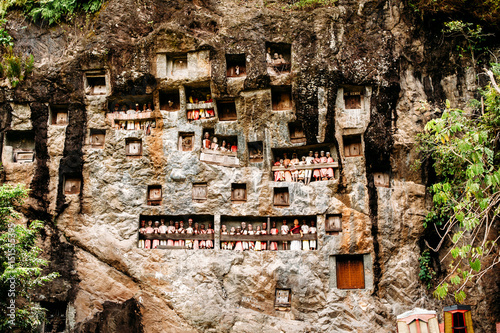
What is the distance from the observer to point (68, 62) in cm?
1741

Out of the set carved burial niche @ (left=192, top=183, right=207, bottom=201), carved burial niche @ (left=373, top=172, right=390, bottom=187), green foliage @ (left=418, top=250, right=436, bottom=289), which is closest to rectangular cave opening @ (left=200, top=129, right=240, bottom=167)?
carved burial niche @ (left=192, top=183, right=207, bottom=201)

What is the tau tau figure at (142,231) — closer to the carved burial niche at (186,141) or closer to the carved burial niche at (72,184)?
the carved burial niche at (72,184)

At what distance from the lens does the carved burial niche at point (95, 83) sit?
692 inches

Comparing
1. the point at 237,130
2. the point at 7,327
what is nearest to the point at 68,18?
the point at 237,130

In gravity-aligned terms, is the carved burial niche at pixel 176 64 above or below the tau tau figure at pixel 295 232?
above

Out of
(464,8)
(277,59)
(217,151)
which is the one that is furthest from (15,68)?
(464,8)

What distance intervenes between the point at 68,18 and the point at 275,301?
1457 centimetres

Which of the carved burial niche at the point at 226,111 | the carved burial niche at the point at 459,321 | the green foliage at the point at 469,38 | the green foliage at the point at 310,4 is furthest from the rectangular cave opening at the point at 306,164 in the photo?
the carved burial niche at the point at 459,321

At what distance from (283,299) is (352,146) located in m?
6.44

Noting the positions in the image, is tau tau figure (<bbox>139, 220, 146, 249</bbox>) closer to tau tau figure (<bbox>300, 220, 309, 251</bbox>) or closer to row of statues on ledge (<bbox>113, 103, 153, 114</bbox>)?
row of statues on ledge (<bbox>113, 103, 153, 114</bbox>)

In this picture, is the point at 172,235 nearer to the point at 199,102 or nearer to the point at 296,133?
the point at 199,102

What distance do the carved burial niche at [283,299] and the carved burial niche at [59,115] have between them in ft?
35.5

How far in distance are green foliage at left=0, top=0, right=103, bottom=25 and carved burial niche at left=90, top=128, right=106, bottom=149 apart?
17.2 feet

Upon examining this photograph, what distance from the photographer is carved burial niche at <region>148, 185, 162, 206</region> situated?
17062mm
